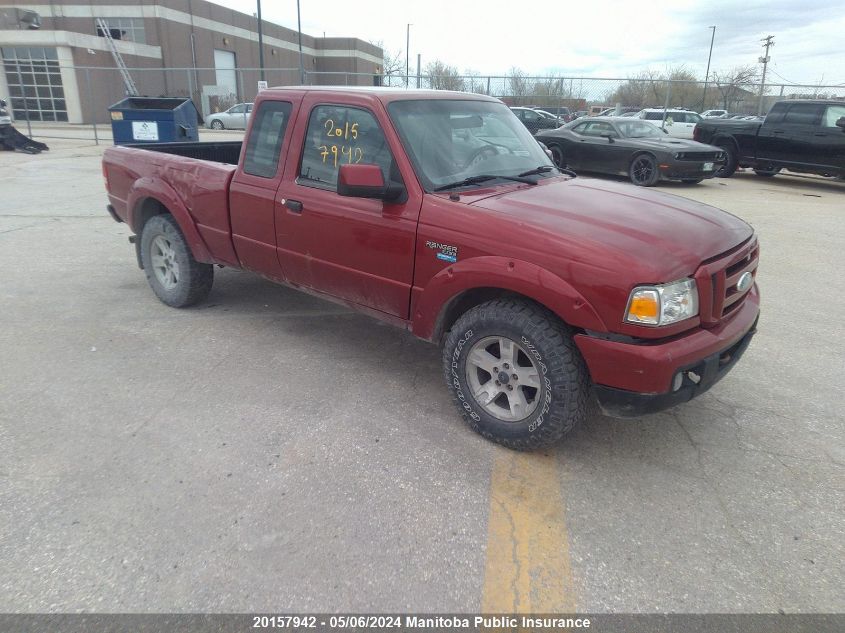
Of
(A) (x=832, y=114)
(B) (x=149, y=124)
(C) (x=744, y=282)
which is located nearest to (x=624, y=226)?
(C) (x=744, y=282)

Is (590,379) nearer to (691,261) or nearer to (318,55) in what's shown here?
(691,261)

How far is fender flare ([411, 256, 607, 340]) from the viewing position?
284cm

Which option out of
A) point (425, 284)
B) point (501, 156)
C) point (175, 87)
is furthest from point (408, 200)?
point (175, 87)

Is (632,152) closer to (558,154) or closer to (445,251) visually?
(558,154)

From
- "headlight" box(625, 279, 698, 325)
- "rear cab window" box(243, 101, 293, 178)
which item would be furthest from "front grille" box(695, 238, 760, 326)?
"rear cab window" box(243, 101, 293, 178)

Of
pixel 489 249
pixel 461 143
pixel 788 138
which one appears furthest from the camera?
pixel 788 138

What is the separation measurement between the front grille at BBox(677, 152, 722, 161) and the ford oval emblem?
412 inches

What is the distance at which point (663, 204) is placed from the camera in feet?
11.6

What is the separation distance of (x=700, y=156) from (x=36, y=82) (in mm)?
36427

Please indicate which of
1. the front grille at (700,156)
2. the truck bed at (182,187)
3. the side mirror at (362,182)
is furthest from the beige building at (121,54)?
the side mirror at (362,182)

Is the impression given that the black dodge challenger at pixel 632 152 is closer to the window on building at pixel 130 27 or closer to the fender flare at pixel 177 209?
the fender flare at pixel 177 209

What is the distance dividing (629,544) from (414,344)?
248 cm

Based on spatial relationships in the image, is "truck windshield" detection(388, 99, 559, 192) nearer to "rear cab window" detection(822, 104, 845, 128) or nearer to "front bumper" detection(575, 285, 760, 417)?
"front bumper" detection(575, 285, 760, 417)

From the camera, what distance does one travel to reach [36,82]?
33.9 metres
